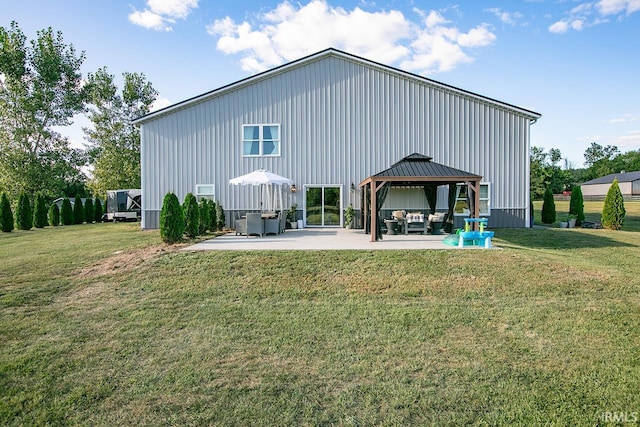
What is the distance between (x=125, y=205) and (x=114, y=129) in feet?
32.5

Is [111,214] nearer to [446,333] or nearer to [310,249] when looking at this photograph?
[310,249]

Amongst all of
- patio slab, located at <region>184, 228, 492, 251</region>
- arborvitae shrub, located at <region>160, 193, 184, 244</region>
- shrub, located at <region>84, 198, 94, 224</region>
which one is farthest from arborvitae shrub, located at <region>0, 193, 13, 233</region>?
patio slab, located at <region>184, 228, 492, 251</region>

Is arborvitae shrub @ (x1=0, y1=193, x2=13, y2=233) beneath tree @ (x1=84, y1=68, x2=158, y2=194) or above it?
beneath

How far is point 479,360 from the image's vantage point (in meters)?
4.29

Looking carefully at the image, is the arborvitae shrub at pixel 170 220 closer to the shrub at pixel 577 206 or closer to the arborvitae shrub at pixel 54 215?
the arborvitae shrub at pixel 54 215

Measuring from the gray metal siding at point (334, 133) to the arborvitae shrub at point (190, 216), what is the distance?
11.8 feet

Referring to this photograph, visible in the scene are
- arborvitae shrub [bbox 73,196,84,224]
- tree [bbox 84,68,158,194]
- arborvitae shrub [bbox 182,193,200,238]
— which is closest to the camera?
arborvitae shrub [bbox 182,193,200,238]

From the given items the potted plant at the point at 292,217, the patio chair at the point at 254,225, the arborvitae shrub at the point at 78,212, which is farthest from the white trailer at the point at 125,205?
the patio chair at the point at 254,225

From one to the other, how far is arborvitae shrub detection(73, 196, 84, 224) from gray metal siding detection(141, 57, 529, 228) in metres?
10.6

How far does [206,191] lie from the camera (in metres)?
15.5

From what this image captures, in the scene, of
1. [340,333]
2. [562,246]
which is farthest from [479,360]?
[562,246]

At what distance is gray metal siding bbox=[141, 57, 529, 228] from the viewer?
50.5 ft

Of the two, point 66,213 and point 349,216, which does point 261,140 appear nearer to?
point 349,216

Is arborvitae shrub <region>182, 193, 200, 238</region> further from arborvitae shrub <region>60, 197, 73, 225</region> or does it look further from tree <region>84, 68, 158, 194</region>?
tree <region>84, 68, 158, 194</region>
